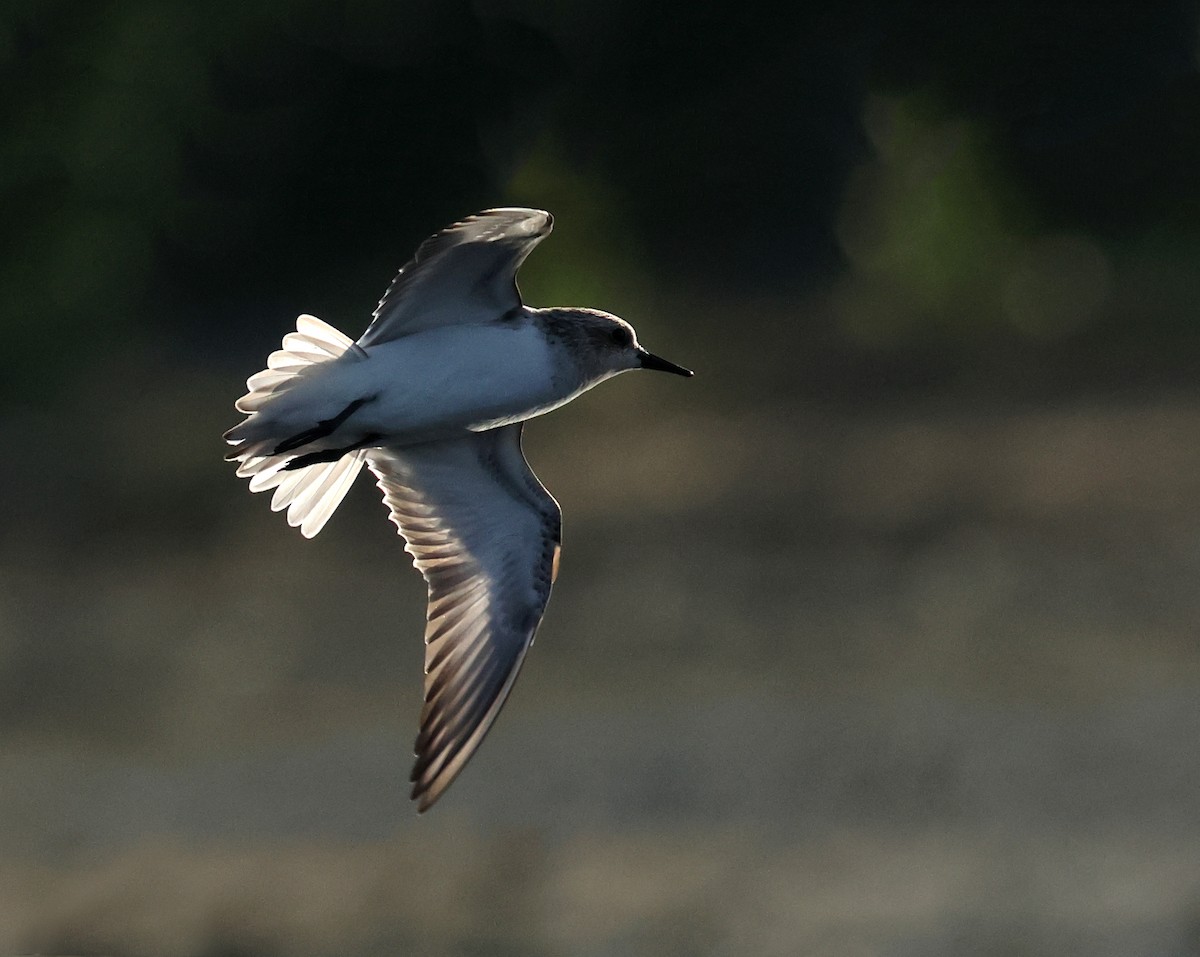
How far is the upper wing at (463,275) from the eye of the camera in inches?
158

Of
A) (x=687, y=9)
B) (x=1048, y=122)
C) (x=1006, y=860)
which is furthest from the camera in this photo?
(x=1048, y=122)

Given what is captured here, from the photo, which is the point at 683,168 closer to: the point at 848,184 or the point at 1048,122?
the point at 848,184

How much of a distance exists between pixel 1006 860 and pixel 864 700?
0.92 meters

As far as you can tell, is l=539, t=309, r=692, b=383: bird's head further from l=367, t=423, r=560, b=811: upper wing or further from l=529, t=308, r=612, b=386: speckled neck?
l=367, t=423, r=560, b=811: upper wing

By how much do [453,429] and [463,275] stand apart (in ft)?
1.05

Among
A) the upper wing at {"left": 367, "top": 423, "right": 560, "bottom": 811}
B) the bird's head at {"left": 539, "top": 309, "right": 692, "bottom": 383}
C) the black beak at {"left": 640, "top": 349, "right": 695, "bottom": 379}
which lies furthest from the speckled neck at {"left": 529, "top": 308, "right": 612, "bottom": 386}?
the upper wing at {"left": 367, "top": 423, "right": 560, "bottom": 811}

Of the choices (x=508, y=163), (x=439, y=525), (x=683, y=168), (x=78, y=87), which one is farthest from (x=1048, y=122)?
(x=439, y=525)

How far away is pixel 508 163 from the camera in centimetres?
846

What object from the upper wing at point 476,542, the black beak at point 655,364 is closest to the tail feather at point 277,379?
the upper wing at point 476,542

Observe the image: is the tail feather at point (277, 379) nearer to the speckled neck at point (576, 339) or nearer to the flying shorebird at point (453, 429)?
the flying shorebird at point (453, 429)

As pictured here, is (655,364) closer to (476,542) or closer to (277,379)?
(476,542)

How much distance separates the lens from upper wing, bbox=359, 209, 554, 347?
400 cm

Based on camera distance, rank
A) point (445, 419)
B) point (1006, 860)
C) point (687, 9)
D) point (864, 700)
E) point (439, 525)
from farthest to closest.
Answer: point (687, 9), point (864, 700), point (1006, 860), point (439, 525), point (445, 419)

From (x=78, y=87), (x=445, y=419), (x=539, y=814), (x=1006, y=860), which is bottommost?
(x=1006, y=860)
